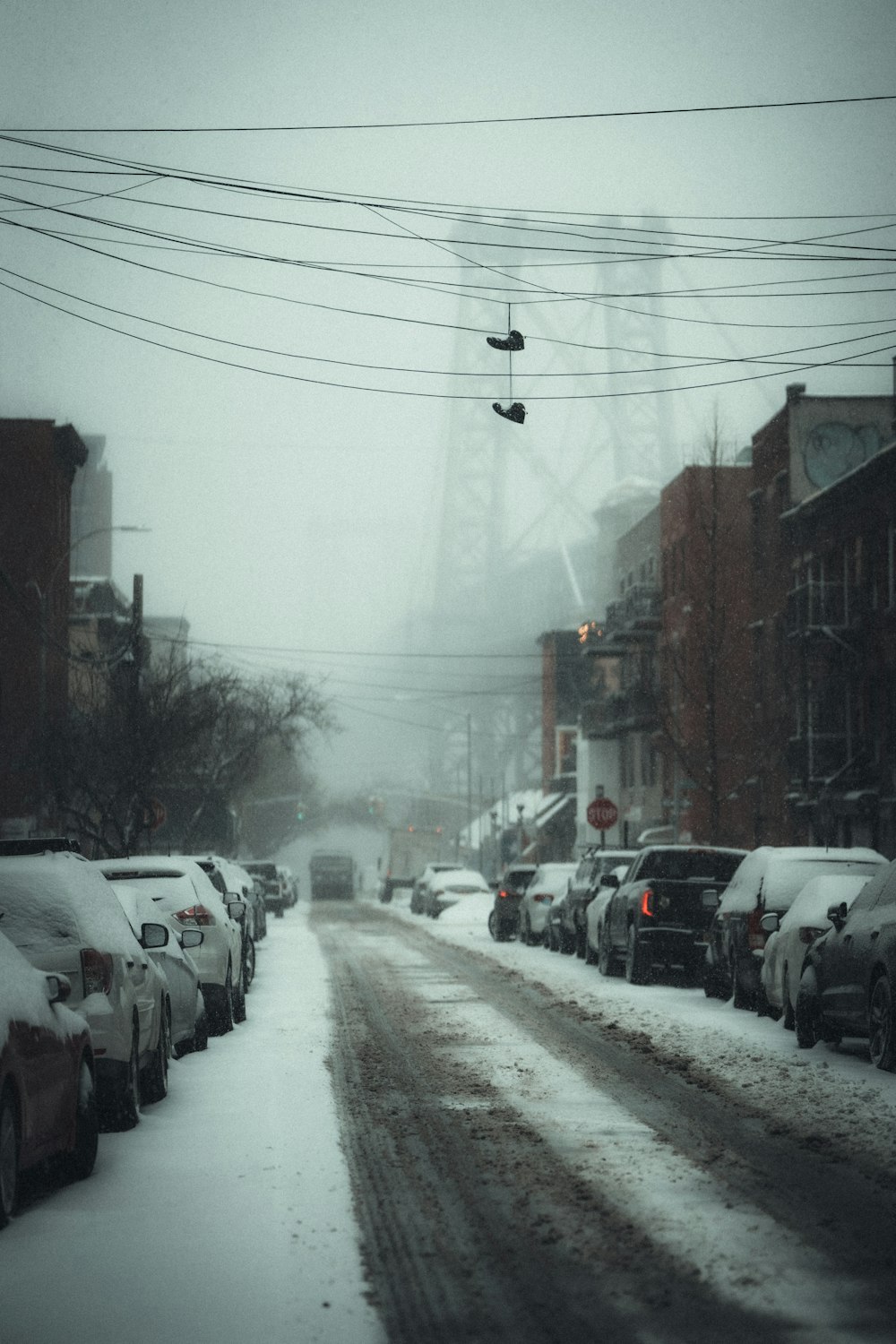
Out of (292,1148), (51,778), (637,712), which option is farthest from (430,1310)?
(637,712)

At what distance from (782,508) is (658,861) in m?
27.1

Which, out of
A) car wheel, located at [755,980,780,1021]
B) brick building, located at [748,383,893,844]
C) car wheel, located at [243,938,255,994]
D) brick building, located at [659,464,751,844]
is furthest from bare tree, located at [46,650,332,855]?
car wheel, located at [755,980,780,1021]

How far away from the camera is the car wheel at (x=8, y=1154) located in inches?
306

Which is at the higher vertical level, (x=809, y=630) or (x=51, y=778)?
(x=809, y=630)

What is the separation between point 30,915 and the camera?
1045cm

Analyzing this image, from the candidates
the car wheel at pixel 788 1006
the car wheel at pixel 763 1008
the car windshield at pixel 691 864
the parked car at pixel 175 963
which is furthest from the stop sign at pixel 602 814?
the parked car at pixel 175 963

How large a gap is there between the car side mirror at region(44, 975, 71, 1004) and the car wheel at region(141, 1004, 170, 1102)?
3068 millimetres

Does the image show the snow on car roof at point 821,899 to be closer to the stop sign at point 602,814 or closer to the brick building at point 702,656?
the stop sign at point 602,814

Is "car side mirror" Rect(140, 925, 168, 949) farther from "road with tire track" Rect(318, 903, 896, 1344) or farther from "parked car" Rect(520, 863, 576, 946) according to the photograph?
"parked car" Rect(520, 863, 576, 946)

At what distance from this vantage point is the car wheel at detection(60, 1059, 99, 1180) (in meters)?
9.20

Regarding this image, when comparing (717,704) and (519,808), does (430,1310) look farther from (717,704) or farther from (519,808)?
(519,808)

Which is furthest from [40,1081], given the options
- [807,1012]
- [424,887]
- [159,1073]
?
[424,887]

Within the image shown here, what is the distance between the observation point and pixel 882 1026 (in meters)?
13.6

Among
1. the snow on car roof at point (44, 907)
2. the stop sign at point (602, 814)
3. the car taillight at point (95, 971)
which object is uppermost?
the stop sign at point (602, 814)
